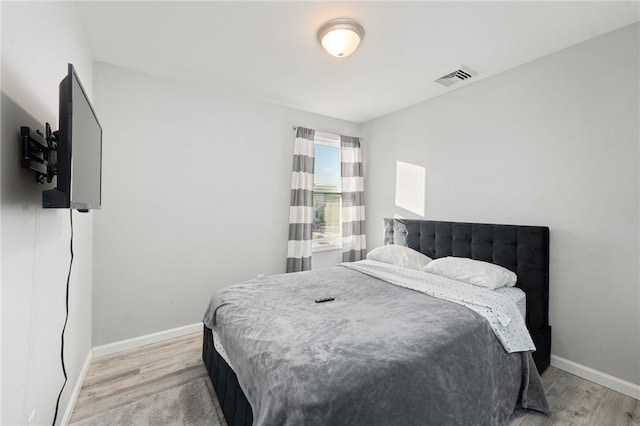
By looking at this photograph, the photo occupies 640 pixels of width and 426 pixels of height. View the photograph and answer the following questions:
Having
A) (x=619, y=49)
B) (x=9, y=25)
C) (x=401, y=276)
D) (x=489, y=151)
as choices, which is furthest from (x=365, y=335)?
(x=619, y=49)

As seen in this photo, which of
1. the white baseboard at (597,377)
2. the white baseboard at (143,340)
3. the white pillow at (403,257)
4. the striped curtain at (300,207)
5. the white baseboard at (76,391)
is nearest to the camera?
the white baseboard at (76,391)

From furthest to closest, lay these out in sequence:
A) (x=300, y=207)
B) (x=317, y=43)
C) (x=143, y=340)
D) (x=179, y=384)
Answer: (x=300, y=207) → (x=143, y=340) → (x=317, y=43) → (x=179, y=384)

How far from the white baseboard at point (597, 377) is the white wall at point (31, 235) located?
3.46 m

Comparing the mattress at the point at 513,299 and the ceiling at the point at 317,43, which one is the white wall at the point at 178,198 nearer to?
the ceiling at the point at 317,43

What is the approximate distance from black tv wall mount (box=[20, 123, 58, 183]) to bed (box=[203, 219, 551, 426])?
1.20 meters

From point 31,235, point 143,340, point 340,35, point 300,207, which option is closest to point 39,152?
point 31,235

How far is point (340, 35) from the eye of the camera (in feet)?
6.60

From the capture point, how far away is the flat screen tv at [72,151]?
1.10 meters

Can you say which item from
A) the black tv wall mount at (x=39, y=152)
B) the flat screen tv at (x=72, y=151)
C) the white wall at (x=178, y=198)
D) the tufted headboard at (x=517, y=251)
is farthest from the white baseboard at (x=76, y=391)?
the tufted headboard at (x=517, y=251)

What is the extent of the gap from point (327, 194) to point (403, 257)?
155 centimetres

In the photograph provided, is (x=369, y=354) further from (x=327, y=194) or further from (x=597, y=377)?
(x=327, y=194)

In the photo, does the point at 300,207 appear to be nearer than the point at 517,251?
No

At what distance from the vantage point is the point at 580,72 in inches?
87.4

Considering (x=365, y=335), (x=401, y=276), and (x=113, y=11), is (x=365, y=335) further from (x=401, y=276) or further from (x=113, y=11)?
(x=113, y=11)
